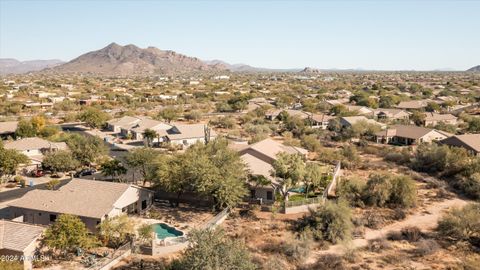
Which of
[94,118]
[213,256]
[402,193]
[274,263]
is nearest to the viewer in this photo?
[213,256]

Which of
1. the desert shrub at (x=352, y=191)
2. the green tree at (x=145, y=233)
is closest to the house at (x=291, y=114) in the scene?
the desert shrub at (x=352, y=191)

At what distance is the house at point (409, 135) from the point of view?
61.4 meters

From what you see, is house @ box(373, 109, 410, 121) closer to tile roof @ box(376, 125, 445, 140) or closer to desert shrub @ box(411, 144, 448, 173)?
tile roof @ box(376, 125, 445, 140)

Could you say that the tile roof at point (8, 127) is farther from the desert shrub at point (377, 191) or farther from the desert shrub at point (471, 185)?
the desert shrub at point (471, 185)

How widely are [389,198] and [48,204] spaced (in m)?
28.8

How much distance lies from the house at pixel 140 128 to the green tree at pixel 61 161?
2063 cm

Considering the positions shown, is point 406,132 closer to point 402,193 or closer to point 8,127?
point 402,193

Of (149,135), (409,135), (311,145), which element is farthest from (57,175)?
(409,135)

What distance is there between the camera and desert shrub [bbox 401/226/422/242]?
100 ft

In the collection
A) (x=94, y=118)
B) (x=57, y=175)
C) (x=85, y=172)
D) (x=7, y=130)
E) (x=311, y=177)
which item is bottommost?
(x=57, y=175)

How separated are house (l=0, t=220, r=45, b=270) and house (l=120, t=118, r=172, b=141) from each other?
3965cm

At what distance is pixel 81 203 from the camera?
3109cm

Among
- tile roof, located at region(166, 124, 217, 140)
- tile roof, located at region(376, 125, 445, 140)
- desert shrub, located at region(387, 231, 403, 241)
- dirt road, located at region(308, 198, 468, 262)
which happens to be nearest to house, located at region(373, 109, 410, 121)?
tile roof, located at region(376, 125, 445, 140)

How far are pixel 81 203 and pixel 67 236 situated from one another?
5.29 metres
